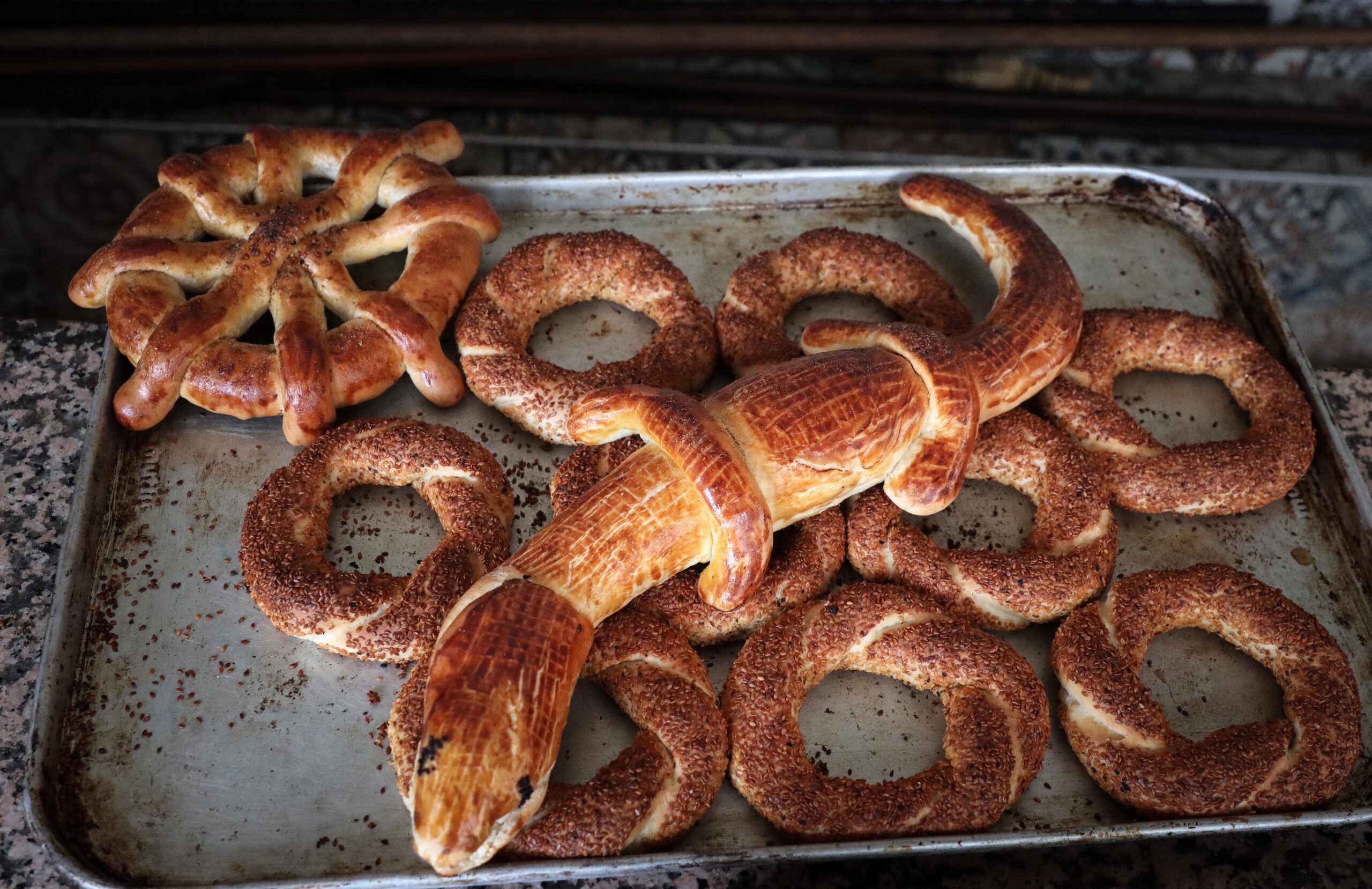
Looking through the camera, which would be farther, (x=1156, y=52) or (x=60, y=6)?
(x=1156, y=52)

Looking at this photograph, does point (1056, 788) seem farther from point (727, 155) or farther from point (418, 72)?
point (418, 72)

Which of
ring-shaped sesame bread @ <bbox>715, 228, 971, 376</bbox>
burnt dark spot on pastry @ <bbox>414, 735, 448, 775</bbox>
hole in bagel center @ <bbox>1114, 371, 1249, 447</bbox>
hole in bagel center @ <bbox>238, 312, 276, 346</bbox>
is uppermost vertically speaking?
ring-shaped sesame bread @ <bbox>715, 228, 971, 376</bbox>

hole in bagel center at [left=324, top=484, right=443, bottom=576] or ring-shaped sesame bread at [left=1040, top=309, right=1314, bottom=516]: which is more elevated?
ring-shaped sesame bread at [left=1040, top=309, right=1314, bottom=516]

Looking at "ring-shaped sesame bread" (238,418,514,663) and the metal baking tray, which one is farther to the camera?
"ring-shaped sesame bread" (238,418,514,663)

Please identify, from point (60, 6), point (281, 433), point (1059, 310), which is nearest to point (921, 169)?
point (1059, 310)

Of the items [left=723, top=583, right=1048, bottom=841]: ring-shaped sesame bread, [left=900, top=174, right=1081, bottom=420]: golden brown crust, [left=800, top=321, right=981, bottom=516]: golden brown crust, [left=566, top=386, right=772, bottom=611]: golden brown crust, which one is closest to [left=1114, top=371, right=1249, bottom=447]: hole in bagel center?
[left=900, top=174, right=1081, bottom=420]: golden brown crust

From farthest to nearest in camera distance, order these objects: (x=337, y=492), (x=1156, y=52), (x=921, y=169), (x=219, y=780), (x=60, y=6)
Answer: (x=1156, y=52) → (x=60, y=6) → (x=921, y=169) → (x=337, y=492) → (x=219, y=780)

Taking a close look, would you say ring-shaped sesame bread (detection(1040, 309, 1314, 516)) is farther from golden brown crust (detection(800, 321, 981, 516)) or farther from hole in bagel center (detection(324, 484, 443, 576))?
hole in bagel center (detection(324, 484, 443, 576))
